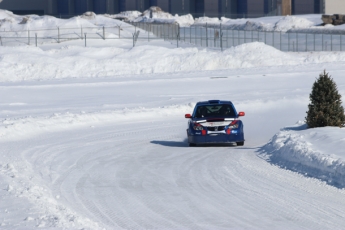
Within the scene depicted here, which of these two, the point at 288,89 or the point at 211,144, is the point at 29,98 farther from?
the point at 211,144

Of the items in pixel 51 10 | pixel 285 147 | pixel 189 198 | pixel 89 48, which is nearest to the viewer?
pixel 189 198

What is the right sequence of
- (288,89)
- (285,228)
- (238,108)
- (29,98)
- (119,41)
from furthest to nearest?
(119,41) < (288,89) < (29,98) < (238,108) < (285,228)

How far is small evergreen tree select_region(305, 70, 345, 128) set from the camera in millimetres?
22047

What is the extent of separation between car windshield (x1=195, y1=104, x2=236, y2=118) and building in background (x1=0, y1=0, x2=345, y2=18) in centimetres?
6863

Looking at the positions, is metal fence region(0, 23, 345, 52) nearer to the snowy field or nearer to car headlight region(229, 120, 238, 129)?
the snowy field


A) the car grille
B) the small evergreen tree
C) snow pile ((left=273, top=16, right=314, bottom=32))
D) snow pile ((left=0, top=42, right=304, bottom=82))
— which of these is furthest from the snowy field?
snow pile ((left=273, top=16, right=314, bottom=32))

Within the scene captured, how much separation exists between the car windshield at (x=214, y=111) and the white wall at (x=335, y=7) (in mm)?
68663

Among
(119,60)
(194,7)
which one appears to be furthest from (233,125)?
(194,7)

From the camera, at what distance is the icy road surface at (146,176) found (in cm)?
1183

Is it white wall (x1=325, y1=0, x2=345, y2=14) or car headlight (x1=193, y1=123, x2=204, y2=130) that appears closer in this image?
car headlight (x1=193, y1=123, x2=204, y2=130)

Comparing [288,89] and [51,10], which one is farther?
[51,10]

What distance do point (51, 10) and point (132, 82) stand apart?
79.5 metres

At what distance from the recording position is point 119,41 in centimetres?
7044

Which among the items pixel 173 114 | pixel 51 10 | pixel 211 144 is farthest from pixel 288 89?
pixel 51 10
